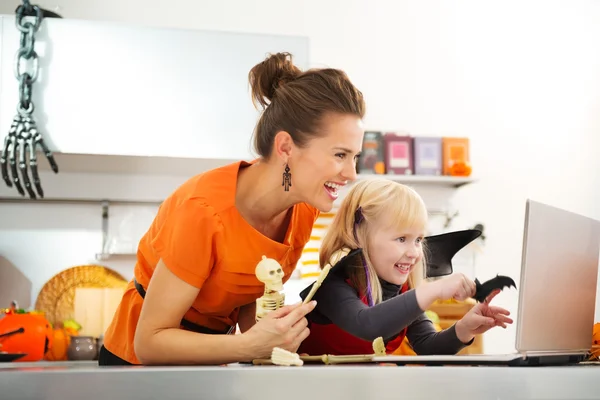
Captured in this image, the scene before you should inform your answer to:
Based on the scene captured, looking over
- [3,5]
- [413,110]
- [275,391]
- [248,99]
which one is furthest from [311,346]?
[3,5]

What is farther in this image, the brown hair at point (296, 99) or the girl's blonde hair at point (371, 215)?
the girl's blonde hair at point (371, 215)

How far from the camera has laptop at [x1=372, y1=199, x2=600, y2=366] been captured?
820 mm

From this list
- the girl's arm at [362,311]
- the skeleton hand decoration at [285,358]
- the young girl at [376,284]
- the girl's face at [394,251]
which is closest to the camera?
the skeleton hand decoration at [285,358]

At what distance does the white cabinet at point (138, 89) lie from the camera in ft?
9.91

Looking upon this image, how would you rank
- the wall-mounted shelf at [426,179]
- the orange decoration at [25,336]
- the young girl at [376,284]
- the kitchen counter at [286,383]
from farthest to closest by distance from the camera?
the wall-mounted shelf at [426,179], the orange decoration at [25,336], the young girl at [376,284], the kitchen counter at [286,383]

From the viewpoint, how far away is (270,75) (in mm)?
1496

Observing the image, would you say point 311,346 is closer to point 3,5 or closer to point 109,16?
point 109,16

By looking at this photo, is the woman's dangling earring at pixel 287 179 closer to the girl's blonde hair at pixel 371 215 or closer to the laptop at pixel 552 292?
the girl's blonde hair at pixel 371 215

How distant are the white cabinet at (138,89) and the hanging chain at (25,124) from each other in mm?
42

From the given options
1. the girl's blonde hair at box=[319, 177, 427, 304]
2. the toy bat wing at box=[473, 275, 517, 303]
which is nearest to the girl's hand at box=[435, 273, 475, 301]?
the toy bat wing at box=[473, 275, 517, 303]

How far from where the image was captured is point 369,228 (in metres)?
1.51

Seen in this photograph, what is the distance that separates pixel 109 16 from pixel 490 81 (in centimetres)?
214

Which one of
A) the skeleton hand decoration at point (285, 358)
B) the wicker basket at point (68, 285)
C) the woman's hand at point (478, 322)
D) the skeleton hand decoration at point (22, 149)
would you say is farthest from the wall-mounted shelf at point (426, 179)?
the skeleton hand decoration at point (285, 358)

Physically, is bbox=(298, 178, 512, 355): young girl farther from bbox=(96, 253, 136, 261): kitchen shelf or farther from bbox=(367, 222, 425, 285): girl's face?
bbox=(96, 253, 136, 261): kitchen shelf
